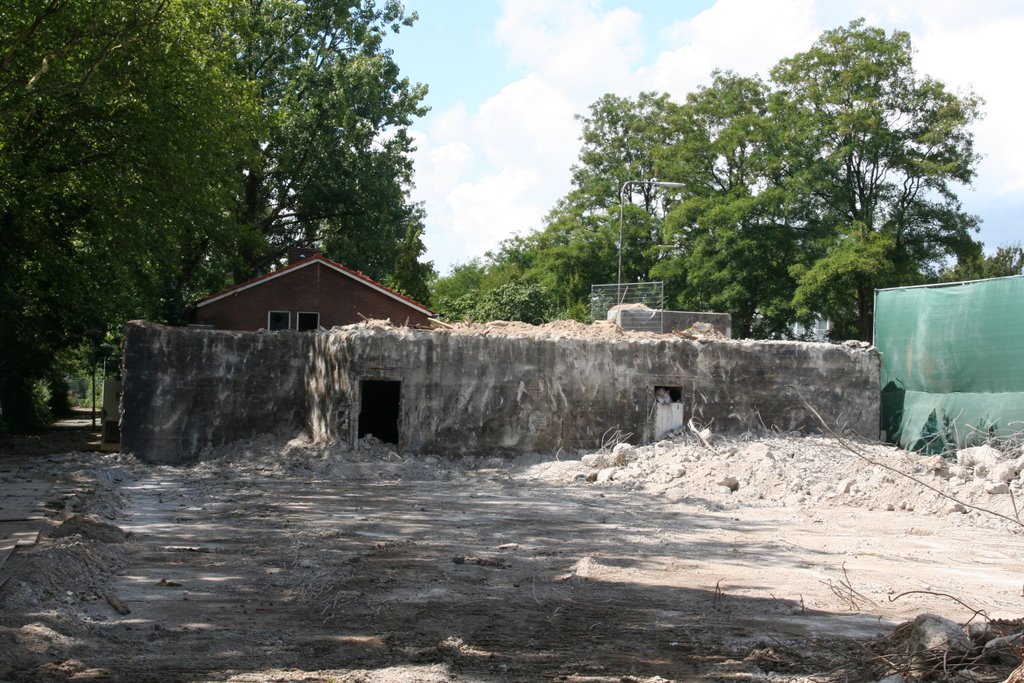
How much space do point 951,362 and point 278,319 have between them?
20.2 m

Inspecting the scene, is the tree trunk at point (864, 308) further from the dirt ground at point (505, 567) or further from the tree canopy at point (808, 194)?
the dirt ground at point (505, 567)

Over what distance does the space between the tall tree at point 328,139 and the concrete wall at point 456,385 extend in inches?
602

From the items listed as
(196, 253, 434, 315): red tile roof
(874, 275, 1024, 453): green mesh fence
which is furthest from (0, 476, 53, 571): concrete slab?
(196, 253, 434, 315): red tile roof

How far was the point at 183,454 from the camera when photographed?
1895 cm

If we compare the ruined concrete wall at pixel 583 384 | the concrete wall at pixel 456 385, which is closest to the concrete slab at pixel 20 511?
the concrete wall at pixel 456 385

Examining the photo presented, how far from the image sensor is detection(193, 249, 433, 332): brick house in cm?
3156

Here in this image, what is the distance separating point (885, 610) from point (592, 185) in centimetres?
4146

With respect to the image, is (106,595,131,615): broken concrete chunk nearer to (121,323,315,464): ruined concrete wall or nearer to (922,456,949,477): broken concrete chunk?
(121,323,315,464): ruined concrete wall

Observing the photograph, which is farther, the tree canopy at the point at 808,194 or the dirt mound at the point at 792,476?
the tree canopy at the point at 808,194

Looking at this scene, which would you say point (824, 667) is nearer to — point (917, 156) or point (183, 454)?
point (183, 454)

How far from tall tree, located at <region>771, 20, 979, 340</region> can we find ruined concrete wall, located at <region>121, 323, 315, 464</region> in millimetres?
21483

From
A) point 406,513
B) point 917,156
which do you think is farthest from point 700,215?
point 406,513

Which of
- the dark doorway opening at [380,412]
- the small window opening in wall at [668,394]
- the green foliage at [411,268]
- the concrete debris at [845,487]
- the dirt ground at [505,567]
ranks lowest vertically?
the dirt ground at [505,567]

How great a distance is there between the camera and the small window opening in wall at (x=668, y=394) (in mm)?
19547
